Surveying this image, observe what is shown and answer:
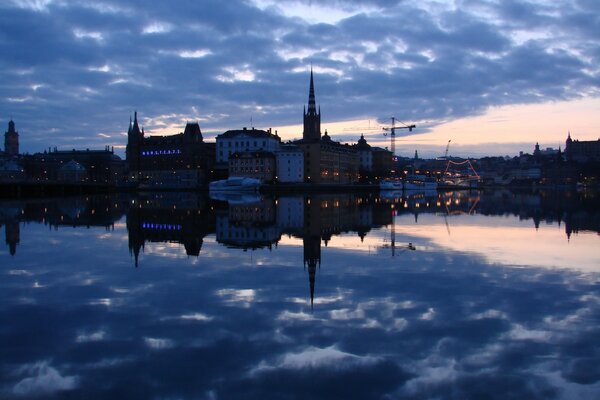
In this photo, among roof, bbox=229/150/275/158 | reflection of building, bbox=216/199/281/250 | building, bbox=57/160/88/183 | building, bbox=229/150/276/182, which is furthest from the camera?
building, bbox=57/160/88/183

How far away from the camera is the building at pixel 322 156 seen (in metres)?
121

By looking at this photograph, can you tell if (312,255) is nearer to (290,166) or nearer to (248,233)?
(248,233)

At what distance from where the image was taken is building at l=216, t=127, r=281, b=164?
11981 centimetres

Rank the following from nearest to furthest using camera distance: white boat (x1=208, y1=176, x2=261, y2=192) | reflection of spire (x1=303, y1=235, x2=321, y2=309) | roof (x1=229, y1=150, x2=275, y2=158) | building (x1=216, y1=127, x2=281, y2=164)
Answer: reflection of spire (x1=303, y1=235, x2=321, y2=309), white boat (x1=208, y1=176, x2=261, y2=192), roof (x1=229, y1=150, x2=275, y2=158), building (x1=216, y1=127, x2=281, y2=164)

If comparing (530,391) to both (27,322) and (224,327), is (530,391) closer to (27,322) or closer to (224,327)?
(224,327)

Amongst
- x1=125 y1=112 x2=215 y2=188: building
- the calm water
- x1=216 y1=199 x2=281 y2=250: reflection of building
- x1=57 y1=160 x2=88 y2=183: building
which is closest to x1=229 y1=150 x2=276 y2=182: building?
x1=125 y1=112 x2=215 y2=188: building

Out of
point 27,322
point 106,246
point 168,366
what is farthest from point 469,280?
point 106,246

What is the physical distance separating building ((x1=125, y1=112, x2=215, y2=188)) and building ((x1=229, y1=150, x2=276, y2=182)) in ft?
32.9

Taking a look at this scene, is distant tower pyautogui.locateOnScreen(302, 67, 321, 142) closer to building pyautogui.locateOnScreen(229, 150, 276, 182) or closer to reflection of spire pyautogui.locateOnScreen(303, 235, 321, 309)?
building pyautogui.locateOnScreen(229, 150, 276, 182)

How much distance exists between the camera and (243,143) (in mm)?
121938

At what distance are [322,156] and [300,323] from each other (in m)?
114

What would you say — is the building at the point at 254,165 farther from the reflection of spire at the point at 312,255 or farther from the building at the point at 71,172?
the reflection of spire at the point at 312,255

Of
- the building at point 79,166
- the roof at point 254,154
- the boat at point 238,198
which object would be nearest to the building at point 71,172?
the building at point 79,166

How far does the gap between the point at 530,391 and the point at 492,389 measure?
0.39m
